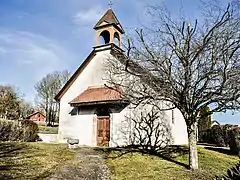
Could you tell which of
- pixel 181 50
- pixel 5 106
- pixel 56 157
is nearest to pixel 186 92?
pixel 181 50

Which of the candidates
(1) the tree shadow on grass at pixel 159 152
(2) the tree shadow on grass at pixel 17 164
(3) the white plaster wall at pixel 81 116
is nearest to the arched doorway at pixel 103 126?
(3) the white plaster wall at pixel 81 116

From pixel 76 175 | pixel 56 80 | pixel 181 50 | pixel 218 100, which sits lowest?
pixel 76 175

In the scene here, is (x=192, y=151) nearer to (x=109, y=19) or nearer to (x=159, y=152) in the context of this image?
(x=159, y=152)

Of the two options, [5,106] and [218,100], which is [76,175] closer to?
[218,100]

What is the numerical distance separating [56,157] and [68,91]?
1056 centimetres

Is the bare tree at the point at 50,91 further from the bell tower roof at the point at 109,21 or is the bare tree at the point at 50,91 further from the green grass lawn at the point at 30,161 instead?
the green grass lawn at the point at 30,161

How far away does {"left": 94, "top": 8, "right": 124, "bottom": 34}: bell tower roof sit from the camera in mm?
23439

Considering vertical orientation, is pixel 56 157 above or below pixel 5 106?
below

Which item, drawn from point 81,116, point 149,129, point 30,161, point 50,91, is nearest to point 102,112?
point 81,116

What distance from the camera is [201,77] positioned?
482 inches

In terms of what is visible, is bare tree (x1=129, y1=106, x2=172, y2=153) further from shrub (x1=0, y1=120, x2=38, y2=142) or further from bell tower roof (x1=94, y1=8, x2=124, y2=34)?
shrub (x1=0, y1=120, x2=38, y2=142)

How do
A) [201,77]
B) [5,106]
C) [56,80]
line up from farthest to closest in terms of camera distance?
[56,80] → [5,106] → [201,77]

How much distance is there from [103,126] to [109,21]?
931 cm

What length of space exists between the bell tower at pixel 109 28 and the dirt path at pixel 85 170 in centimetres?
1151
